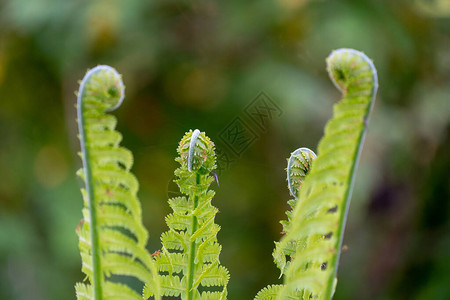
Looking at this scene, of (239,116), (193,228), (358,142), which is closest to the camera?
(358,142)

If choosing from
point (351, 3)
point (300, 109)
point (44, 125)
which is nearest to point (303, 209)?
point (300, 109)

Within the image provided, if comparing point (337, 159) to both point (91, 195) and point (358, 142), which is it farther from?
point (91, 195)

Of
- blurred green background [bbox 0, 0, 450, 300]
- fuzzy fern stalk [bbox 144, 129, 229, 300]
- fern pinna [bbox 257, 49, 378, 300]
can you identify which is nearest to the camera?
fern pinna [bbox 257, 49, 378, 300]

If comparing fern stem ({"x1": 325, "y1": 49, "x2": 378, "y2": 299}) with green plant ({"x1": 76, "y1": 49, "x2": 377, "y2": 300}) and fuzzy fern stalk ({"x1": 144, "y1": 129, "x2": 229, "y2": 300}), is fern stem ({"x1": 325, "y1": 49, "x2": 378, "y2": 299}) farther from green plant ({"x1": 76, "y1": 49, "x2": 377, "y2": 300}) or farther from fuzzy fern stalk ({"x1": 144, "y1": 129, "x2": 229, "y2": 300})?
fuzzy fern stalk ({"x1": 144, "y1": 129, "x2": 229, "y2": 300})

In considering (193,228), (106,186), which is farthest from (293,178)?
(106,186)

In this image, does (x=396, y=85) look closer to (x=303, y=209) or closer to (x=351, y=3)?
(x=351, y=3)

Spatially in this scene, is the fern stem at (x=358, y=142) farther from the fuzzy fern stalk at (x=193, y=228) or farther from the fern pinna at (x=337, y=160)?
the fuzzy fern stalk at (x=193, y=228)

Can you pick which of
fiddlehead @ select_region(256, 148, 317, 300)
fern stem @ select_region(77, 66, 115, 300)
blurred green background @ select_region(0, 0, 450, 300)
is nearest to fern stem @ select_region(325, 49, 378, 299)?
fiddlehead @ select_region(256, 148, 317, 300)
